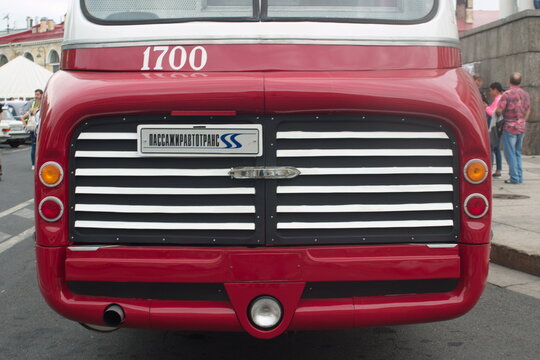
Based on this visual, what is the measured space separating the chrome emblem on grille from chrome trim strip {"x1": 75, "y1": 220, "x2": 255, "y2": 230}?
0.73 feet

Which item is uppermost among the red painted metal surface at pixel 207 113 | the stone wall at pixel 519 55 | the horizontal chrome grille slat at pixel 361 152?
the stone wall at pixel 519 55

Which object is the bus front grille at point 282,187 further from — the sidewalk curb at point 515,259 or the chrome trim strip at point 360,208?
the sidewalk curb at point 515,259

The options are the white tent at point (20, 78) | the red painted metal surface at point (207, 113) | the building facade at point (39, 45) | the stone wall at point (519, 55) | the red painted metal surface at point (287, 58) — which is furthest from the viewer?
the building facade at point (39, 45)

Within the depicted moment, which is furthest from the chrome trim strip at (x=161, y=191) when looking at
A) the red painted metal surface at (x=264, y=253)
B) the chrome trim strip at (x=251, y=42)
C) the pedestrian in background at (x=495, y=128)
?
the pedestrian in background at (x=495, y=128)

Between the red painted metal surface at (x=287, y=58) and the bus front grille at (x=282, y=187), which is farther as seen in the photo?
the red painted metal surface at (x=287, y=58)

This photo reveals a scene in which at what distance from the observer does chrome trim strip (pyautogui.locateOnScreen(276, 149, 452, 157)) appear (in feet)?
11.7

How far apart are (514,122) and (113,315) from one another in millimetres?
10337

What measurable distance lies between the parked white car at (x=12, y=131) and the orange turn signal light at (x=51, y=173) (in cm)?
2598

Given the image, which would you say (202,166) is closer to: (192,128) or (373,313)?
(192,128)

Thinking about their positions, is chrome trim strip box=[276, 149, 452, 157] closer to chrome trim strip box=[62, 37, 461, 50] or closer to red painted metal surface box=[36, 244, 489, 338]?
red painted metal surface box=[36, 244, 489, 338]

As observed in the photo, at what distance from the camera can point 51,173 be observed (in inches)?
142

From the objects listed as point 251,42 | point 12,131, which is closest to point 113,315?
point 251,42

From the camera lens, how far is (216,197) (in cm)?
362

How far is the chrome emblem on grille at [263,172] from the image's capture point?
3.57 meters
